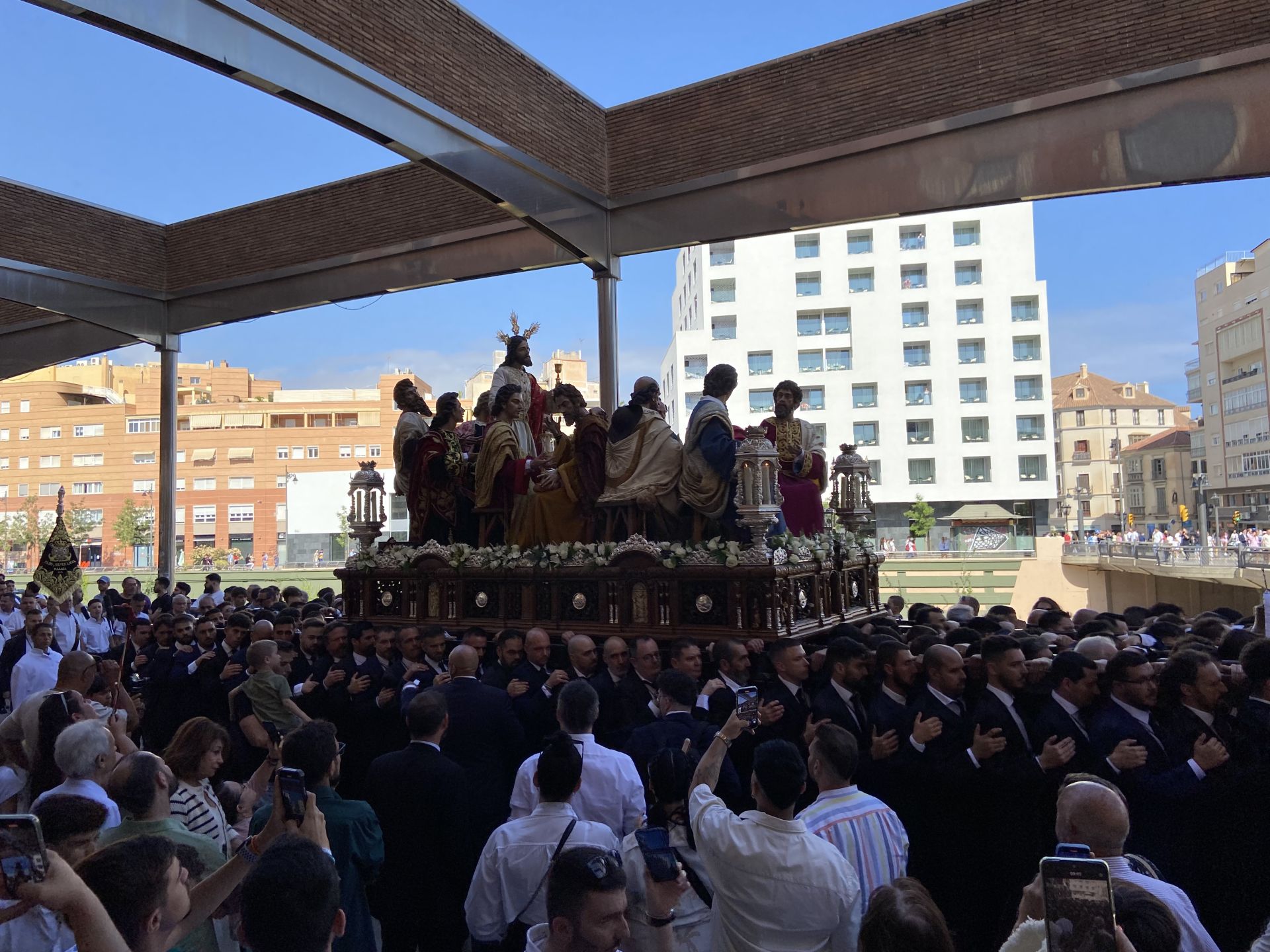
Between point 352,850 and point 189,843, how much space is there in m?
0.57

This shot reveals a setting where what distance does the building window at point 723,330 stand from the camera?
40469 millimetres

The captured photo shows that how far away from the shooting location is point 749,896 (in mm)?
2639

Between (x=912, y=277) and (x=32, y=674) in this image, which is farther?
(x=912, y=277)

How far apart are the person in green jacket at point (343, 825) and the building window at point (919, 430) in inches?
1551

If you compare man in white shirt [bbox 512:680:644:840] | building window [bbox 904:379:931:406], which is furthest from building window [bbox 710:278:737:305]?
man in white shirt [bbox 512:680:644:840]

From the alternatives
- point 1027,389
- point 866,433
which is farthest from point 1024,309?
point 866,433

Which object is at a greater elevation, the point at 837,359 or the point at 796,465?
the point at 837,359

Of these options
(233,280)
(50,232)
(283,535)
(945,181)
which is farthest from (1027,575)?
(283,535)

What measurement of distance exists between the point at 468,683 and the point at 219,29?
5.97 m

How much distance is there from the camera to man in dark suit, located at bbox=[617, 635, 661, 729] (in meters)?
5.08

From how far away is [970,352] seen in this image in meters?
40.8

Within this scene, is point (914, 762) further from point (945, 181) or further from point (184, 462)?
point (184, 462)

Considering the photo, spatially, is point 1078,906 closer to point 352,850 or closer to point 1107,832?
point 1107,832

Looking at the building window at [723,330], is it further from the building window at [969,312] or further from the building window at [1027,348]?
the building window at [1027,348]
